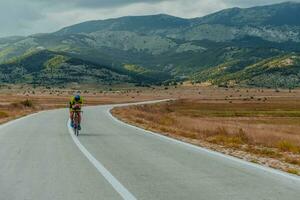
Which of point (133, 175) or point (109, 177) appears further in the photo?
point (133, 175)

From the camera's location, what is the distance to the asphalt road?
9977 mm

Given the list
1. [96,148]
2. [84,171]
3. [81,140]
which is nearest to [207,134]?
[81,140]

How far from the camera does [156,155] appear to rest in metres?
16.8

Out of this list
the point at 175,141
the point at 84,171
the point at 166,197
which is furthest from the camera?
the point at 175,141

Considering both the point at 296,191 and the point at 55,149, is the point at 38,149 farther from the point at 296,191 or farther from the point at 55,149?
the point at 296,191

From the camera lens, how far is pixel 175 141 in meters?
22.0

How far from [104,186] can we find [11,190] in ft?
6.06

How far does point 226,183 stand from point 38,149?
945 centimetres

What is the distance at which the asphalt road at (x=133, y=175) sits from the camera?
998 cm

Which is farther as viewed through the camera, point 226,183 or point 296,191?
point 226,183

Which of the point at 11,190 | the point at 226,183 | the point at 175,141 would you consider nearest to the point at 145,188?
the point at 226,183

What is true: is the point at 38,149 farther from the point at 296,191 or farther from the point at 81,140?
the point at 296,191

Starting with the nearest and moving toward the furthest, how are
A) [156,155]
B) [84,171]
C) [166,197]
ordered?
[166,197] < [84,171] < [156,155]

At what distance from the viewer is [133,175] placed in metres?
12.4
